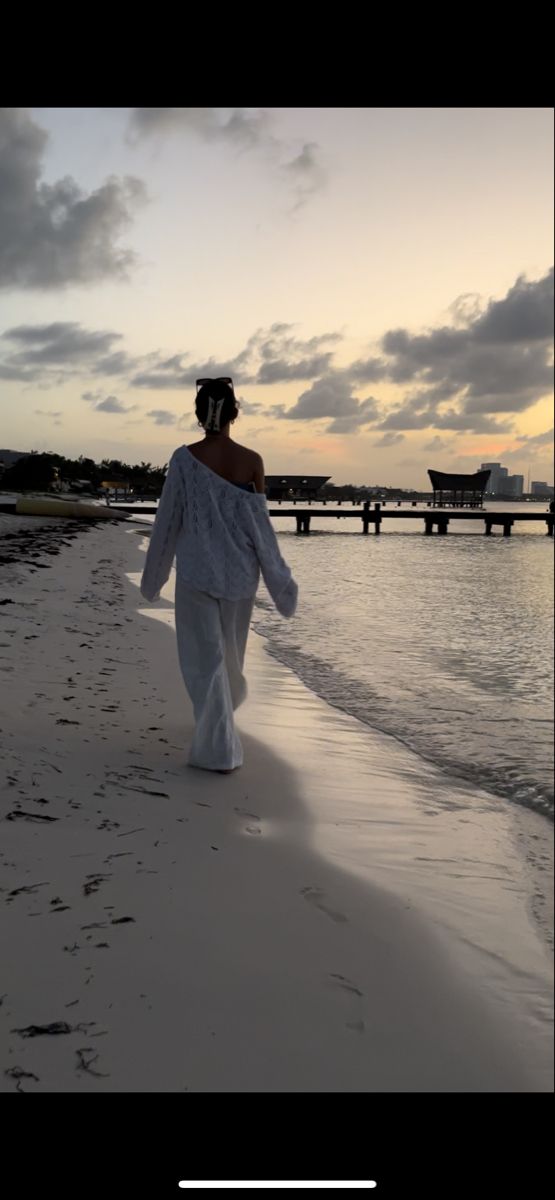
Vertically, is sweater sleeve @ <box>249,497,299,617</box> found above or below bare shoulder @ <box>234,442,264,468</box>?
below

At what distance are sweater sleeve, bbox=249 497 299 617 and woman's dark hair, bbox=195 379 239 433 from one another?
1.39 ft

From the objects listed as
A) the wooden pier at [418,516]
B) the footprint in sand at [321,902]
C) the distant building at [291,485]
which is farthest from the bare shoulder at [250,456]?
the distant building at [291,485]

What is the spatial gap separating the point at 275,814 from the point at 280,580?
1.06 m

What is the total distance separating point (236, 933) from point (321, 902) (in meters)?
0.37

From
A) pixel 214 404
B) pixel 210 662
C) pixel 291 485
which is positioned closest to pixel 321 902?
pixel 210 662

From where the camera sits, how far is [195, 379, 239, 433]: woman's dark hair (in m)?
3.38

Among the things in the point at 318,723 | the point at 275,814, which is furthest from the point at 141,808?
the point at 318,723

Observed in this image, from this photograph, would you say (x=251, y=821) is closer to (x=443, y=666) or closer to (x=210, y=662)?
(x=210, y=662)

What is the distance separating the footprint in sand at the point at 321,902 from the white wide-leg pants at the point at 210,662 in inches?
47.0

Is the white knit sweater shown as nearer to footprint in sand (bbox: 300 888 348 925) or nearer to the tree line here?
footprint in sand (bbox: 300 888 348 925)

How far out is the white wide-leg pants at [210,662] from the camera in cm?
359

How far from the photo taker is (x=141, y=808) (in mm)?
3143

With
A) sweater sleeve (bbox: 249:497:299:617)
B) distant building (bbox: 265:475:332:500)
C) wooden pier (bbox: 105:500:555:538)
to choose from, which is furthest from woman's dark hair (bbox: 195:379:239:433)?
distant building (bbox: 265:475:332:500)
